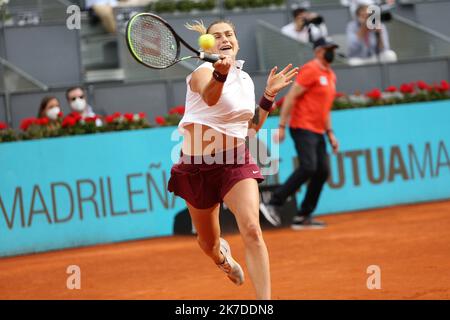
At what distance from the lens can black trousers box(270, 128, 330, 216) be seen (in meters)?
10.9

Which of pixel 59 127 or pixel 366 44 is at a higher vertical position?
pixel 366 44

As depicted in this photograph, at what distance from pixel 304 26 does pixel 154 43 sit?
942 cm

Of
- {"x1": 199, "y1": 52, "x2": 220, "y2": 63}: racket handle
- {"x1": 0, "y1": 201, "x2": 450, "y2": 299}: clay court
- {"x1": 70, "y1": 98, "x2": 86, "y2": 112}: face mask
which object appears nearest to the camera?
{"x1": 199, "y1": 52, "x2": 220, "y2": 63}: racket handle

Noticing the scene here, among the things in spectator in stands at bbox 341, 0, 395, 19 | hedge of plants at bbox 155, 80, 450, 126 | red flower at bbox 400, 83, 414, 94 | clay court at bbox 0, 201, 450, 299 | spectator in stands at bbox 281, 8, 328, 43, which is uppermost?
spectator in stands at bbox 341, 0, 395, 19

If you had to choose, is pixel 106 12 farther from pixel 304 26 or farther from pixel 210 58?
pixel 210 58

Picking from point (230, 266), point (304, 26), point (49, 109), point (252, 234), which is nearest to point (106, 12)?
point (304, 26)

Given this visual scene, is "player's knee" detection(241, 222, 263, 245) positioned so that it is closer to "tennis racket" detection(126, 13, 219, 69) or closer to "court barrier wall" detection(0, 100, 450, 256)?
"tennis racket" detection(126, 13, 219, 69)

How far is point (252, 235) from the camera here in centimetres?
576

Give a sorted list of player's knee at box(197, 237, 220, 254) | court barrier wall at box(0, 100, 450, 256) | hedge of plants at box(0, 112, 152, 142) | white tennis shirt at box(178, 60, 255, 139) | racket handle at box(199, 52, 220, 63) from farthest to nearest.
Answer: hedge of plants at box(0, 112, 152, 142), court barrier wall at box(0, 100, 450, 256), player's knee at box(197, 237, 220, 254), white tennis shirt at box(178, 60, 255, 139), racket handle at box(199, 52, 220, 63)

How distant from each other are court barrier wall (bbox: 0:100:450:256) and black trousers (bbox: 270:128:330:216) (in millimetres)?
794

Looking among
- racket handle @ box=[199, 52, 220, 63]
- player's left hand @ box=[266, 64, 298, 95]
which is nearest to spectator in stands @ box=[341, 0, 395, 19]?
player's left hand @ box=[266, 64, 298, 95]

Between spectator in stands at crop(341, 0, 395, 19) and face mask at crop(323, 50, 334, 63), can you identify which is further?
spectator in stands at crop(341, 0, 395, 19)

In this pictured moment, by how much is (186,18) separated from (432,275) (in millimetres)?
8586
